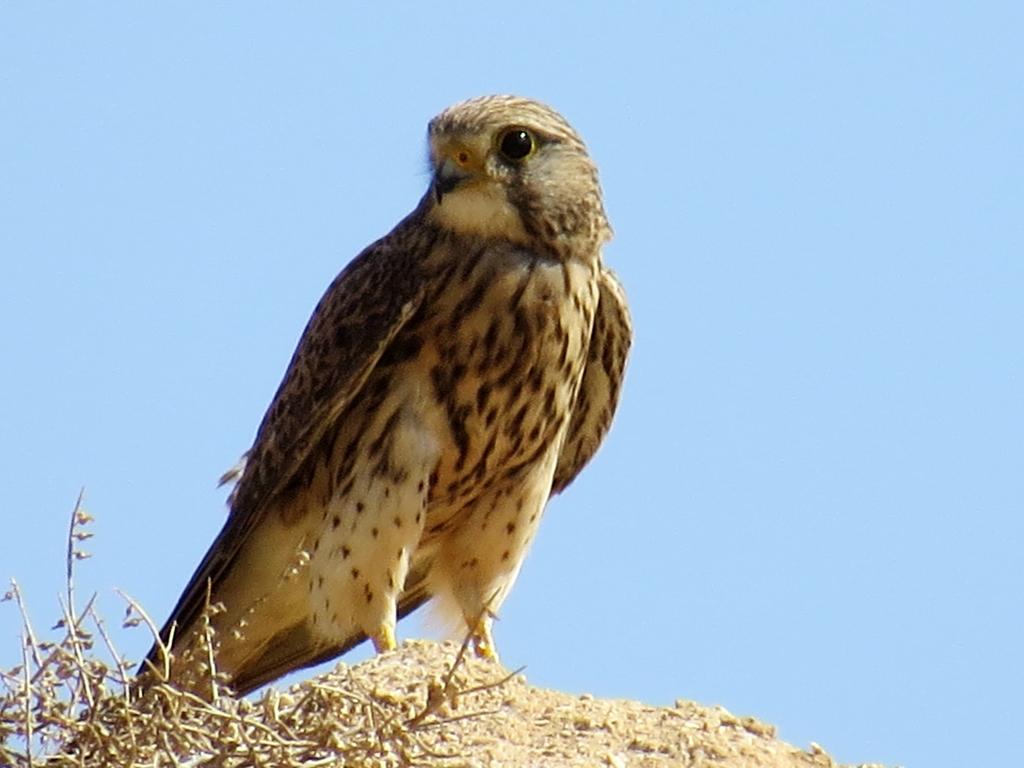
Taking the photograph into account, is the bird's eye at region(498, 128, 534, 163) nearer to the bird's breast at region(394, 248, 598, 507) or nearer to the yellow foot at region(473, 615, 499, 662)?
the bird's breast at region(394, 248, 598, 507)

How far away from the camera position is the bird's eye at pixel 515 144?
262 inches

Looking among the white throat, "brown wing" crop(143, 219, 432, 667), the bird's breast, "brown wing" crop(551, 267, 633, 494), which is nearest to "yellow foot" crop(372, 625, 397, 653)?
the bird's breast

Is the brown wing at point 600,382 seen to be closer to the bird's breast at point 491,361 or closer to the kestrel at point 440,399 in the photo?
the kestrel at point 440,399

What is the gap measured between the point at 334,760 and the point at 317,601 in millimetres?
1955

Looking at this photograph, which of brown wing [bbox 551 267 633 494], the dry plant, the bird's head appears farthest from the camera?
brown wing [bbox 551 267 633 494]

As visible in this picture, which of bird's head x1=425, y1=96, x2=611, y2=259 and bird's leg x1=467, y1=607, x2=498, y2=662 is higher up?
bird's head x1=425, y1=96, x2=611, y2=259

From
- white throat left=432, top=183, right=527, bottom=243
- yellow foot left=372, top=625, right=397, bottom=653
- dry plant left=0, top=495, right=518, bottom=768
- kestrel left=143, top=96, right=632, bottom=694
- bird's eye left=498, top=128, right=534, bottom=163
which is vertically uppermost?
bird's eye left=498, top=128, right=534, bottom=163

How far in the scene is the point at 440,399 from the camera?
21.4 feet

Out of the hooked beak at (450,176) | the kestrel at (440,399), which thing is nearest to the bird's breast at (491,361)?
the kestrel at (440,399)

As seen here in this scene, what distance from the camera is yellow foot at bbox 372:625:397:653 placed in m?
6.50

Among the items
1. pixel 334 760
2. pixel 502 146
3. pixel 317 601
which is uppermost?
pixel 502 146

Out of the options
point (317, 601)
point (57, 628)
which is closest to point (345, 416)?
point (317, 601)

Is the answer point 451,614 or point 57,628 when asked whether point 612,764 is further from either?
point 451,614

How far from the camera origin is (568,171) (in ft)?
22.3
